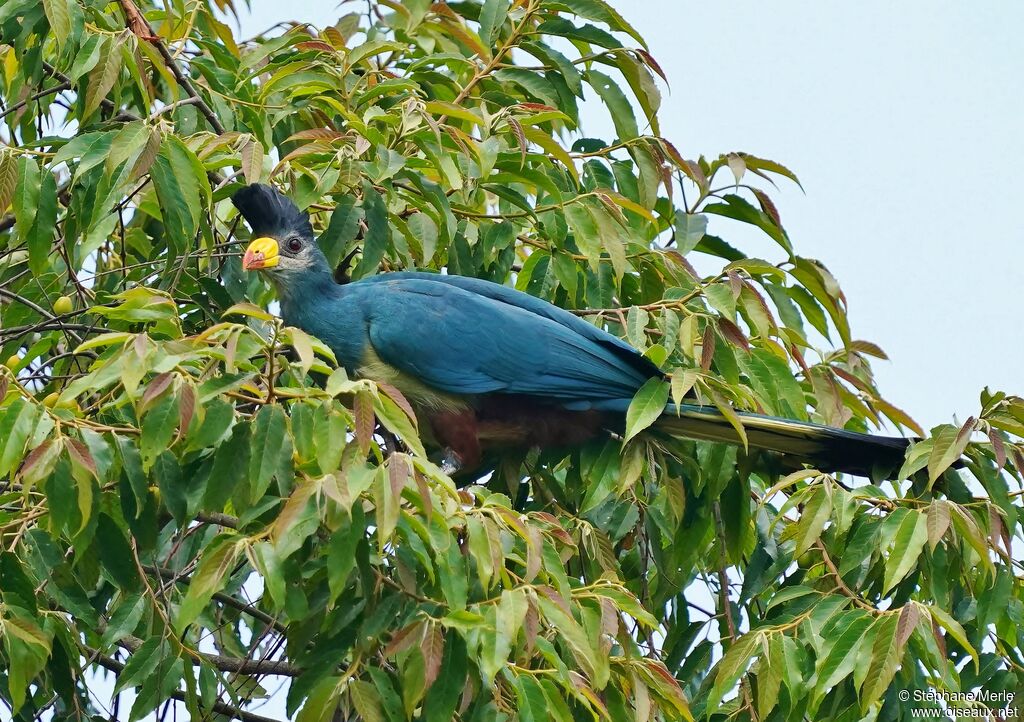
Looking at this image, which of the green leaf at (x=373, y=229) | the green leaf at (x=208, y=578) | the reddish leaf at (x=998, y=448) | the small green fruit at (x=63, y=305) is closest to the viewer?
the green leaf at (x=208, y=578)

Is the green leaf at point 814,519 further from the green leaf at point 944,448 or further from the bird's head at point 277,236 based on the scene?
the bird's head at point 277,236

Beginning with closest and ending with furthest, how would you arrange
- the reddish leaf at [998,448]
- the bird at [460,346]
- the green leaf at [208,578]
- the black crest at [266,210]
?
the green leaf at [208,578], the reddish leaf at [998,448], the black crest at [266,210], the bird at [460,346]

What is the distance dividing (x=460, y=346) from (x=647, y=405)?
1081 millimetres

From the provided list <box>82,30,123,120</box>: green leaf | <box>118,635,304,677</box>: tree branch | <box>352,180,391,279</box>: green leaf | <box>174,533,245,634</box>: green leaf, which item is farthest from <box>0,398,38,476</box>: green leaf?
<box>352,180,391,279</box>: green leaf

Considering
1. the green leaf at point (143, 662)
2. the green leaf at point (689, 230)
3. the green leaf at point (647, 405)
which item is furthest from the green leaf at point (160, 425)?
the green leaf at point (689, 230)

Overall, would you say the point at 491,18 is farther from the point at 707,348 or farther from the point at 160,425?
the point at 160,425

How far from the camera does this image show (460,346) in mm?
4566

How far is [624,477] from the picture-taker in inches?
151

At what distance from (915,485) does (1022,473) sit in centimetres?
33

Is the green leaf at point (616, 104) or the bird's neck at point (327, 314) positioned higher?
the green leaf at point (616, 104)

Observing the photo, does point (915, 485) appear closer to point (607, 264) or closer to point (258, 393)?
point (607, 264)

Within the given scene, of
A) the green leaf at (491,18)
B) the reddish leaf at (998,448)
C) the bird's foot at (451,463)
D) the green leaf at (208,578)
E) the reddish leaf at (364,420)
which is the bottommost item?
the bird's foot at (451,463)

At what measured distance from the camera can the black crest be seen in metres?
4.32

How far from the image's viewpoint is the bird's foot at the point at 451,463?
4.55 m
